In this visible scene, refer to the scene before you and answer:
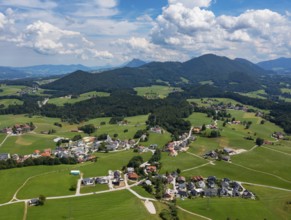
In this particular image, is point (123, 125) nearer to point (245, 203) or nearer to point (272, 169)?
Result: point (272, 169)

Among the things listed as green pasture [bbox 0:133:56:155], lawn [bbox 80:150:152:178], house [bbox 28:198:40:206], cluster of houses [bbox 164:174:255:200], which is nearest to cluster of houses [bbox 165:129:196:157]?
lawn [bbox 80:150:152:178]

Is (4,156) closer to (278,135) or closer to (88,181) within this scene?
(88,181)

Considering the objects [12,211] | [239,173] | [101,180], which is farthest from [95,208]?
[239,173]

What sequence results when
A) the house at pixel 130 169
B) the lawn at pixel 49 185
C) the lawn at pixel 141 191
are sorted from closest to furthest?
the lawn at pixel 141 191
the lawn at pixel 49 185
the house at pixel 130 169

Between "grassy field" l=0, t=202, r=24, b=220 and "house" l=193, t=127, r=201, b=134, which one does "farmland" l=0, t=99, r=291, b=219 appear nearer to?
"grassy field" l=0, t=202, r=24, b=220

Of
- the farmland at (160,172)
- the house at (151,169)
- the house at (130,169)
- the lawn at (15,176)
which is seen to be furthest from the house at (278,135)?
the lawn at (15,176)

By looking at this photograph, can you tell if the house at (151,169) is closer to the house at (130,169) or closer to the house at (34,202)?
the house at (130,169)
